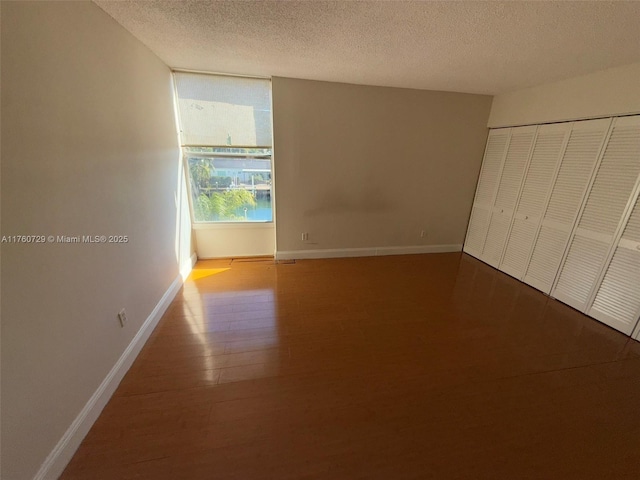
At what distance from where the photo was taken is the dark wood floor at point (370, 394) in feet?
4.22

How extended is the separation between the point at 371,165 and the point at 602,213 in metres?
2.41

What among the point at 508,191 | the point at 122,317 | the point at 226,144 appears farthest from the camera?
the point at 508,191

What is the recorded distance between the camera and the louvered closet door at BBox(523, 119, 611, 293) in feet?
8.11

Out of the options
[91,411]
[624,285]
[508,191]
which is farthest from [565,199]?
[91,411]

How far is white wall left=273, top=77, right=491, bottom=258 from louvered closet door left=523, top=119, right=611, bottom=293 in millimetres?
1141

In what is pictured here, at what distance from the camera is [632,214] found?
2195 mm

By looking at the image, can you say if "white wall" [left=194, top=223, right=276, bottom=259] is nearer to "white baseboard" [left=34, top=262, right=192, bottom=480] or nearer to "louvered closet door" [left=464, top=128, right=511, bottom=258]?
"white baseboard" [left=34, top=262, right=192, bottom=480]

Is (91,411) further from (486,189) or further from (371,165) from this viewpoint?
(486,189)

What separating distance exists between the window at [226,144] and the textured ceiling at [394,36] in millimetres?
290

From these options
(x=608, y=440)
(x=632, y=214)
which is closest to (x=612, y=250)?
(x=632, y=214)

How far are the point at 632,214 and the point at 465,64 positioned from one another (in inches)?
78.3

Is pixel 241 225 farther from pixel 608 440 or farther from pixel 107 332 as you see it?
pixel 608 440

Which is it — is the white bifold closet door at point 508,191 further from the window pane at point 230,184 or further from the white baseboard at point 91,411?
the white baseboard at point 91,411

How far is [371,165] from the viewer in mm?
3496
